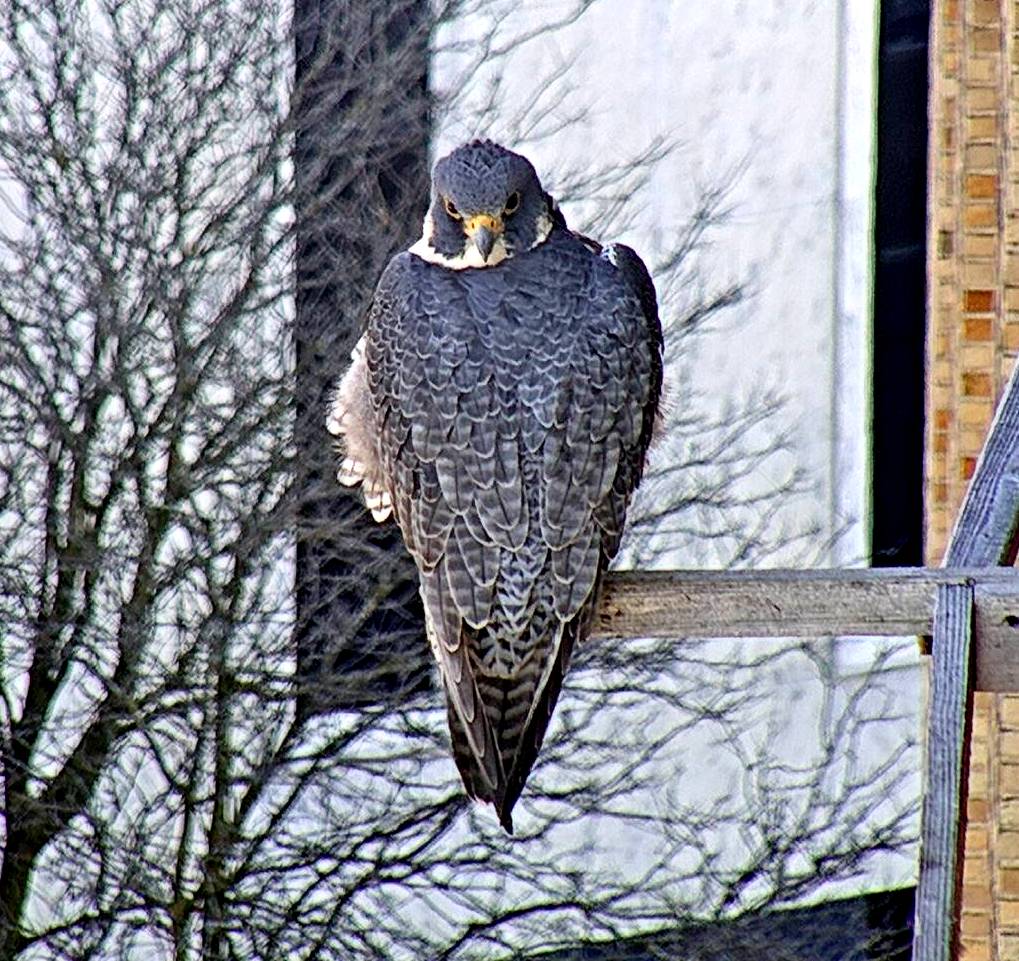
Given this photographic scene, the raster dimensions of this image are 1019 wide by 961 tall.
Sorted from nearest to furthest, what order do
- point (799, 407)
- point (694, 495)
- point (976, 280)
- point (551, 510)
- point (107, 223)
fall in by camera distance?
point (551, 510)
point (976, 280)
point (107, 223)
point (694, 495)
point (799, 407)

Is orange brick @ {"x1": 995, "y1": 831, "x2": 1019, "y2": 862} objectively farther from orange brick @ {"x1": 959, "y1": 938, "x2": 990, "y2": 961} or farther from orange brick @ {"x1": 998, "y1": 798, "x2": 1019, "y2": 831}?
orange brick @ {"x1": 959, "y1": 938, "x2": 990, "y2": 961}

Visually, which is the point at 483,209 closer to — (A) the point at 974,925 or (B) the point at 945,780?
(B) the point at 945,780

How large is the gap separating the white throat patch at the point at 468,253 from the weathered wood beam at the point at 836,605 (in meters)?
0.74

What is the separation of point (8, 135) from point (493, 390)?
2.98 meters

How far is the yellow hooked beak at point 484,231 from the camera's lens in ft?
12.6

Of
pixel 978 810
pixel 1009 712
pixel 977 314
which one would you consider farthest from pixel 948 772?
pixel 977 314

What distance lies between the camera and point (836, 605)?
319 centimetres

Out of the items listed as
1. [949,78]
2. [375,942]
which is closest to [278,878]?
[375,942]

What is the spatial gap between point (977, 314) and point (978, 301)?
38 millimetres

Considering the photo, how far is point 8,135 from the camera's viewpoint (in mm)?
6254

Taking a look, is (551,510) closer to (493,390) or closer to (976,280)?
(493,390)

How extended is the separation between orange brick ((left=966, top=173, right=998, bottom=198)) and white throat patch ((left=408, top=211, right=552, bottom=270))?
7.14ft

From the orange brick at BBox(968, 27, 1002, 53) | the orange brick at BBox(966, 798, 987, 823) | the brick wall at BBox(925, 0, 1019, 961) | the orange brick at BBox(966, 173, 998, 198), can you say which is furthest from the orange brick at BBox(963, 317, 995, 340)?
the orange brick at BBox(966, 798, 987, 823)

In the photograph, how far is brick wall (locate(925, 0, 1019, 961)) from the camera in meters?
5.33
